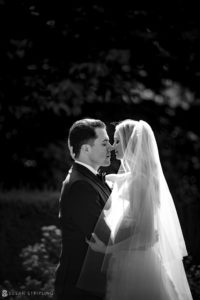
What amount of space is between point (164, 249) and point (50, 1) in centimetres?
571

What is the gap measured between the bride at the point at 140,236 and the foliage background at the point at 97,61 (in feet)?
12.9

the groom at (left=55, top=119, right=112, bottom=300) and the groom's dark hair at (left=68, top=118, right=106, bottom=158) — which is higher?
the groom's dark hair at (left=68, top=118, right=106, bottom=158)

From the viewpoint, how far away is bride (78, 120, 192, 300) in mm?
4031

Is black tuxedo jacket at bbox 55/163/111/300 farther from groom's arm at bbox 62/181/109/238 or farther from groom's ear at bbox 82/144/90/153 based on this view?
groom's ear at bbox 82/144/90/153

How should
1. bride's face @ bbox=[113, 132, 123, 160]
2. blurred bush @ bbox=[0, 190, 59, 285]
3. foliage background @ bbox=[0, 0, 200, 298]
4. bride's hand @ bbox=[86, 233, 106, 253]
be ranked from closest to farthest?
bride's hand @ bbox=[86, 233, 106, 253] → bride's face @ bbox=[113, 132, 123, 160] → blurred bush @ bbox=[0, 190, 59, 285] → foliage background @ bbox=[0, 0, 200, 298]

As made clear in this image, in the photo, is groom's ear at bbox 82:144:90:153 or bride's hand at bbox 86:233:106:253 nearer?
bride's hand at bbox 86:233:106:253

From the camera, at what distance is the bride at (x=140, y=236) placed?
4031 millimetres

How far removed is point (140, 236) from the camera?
408cm

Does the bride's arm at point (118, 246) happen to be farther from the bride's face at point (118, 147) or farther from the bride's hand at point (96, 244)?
the bride's face at point (118, 147)

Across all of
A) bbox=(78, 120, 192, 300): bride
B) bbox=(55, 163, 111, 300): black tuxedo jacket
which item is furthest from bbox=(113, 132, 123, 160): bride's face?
bbox=(55, 163, 111, 300): black tuxedo jacket

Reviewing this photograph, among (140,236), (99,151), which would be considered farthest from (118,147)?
(140,236)

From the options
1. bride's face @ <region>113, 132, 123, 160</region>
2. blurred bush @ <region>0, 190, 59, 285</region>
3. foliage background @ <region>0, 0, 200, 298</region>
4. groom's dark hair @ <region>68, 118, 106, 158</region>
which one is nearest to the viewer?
groom's dark hair @ <region>68, 118, 106, 158</region>

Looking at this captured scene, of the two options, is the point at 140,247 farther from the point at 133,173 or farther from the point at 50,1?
the point at 50,1

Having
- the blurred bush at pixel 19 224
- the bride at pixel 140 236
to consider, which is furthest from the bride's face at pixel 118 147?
the blurred bush at pixel 19 224
